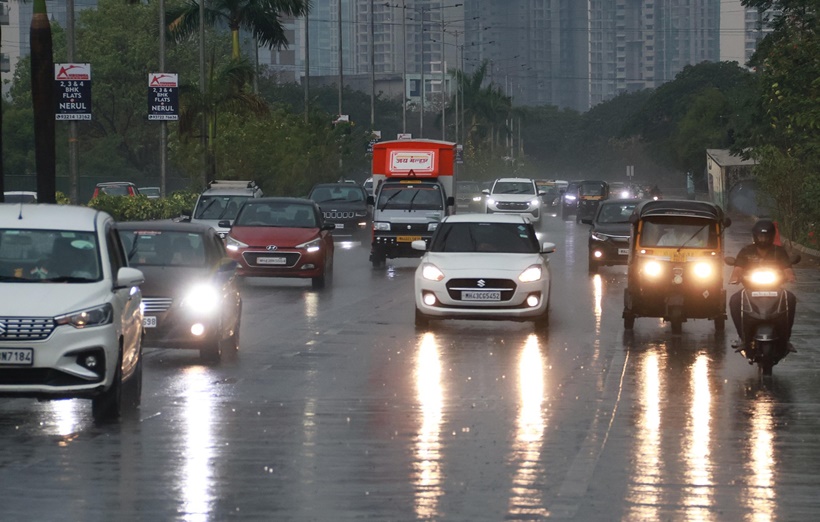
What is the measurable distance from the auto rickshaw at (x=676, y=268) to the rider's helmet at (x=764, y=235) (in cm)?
440

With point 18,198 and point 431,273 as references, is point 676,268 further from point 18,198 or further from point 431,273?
point 18,198

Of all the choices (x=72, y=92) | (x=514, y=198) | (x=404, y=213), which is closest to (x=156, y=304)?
(x=72, y=92)

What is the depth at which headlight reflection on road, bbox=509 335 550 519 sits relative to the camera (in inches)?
366

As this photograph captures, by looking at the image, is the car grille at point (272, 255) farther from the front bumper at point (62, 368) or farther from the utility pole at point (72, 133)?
the front bumper at point (62, 368)

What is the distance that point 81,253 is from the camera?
13258 mm

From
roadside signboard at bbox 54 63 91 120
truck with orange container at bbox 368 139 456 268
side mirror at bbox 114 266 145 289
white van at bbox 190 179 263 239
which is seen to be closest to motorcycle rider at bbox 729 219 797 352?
side mirror at bbox 114 266 145 289

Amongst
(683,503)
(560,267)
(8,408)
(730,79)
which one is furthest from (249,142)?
(730,79)

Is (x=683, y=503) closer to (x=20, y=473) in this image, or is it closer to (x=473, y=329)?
(x=20, y=473)

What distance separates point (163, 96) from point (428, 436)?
115ft

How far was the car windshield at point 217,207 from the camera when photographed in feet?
119

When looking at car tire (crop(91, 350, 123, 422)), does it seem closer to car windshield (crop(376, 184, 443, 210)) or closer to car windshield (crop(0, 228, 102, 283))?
car windshield (crop(0, 228, 102, 283))

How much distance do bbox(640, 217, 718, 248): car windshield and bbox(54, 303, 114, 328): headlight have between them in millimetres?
10705

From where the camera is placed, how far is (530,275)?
21.6 m

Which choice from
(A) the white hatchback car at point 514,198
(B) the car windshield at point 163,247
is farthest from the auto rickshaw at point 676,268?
(A) the white hatchback car at point 514,198
